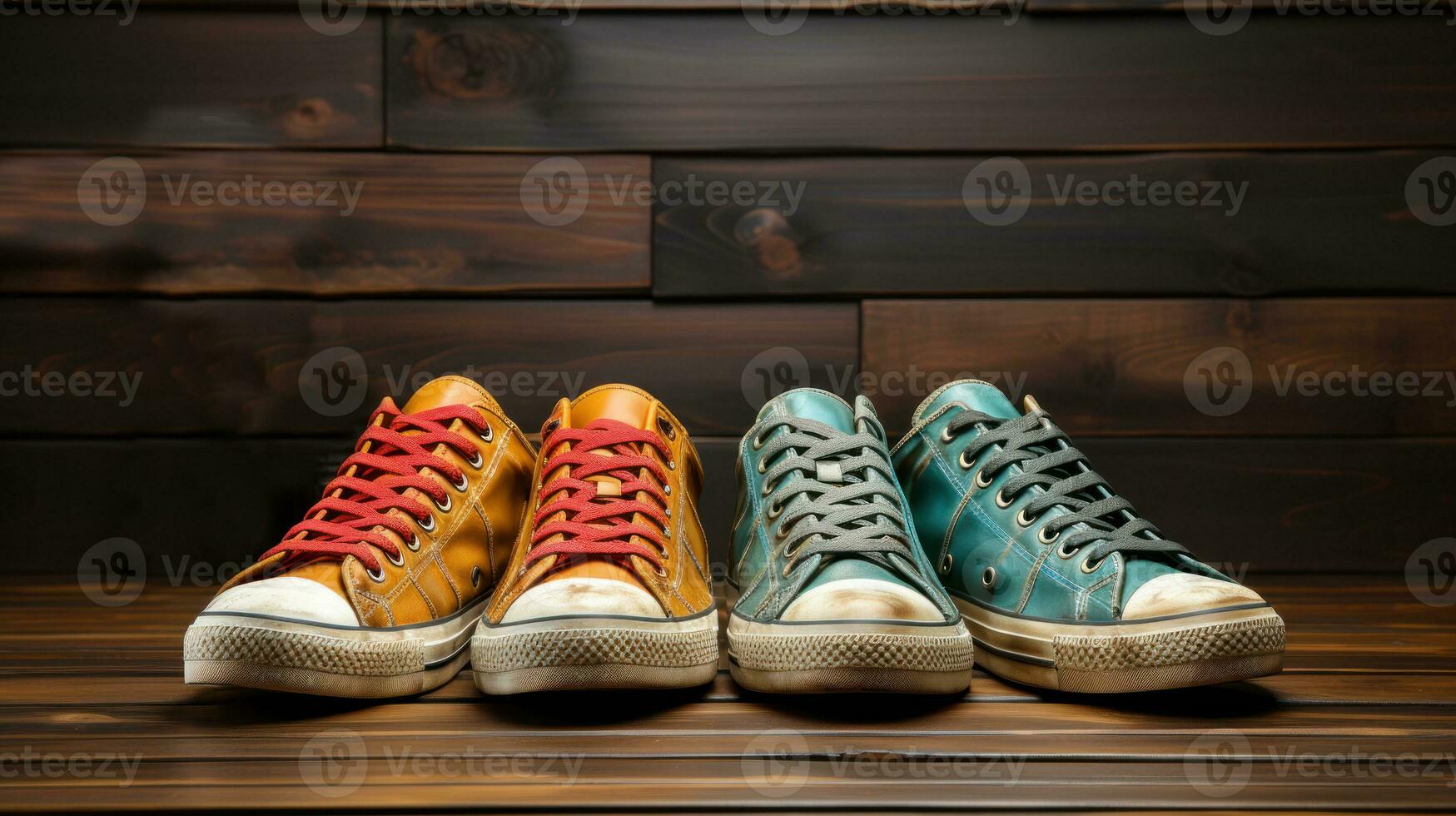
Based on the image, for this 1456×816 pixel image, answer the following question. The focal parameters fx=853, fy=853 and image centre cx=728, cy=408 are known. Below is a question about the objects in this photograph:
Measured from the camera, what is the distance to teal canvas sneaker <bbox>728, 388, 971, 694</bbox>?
2.63 feet

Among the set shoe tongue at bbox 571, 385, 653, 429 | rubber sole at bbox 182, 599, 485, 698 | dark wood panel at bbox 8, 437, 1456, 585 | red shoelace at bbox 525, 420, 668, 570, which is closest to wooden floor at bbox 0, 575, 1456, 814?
rubber sole at bbox 182, 599, 485, 698

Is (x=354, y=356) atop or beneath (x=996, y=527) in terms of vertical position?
atop

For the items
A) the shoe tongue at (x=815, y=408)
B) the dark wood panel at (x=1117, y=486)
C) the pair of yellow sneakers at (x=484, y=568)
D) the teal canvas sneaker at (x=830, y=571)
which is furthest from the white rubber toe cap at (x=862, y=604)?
the dark wood panel at (x=1117, y=486)

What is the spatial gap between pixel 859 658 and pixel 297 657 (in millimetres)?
517

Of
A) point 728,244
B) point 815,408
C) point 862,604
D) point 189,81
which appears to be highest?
point 189,81

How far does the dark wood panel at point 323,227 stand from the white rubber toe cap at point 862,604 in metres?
0.89

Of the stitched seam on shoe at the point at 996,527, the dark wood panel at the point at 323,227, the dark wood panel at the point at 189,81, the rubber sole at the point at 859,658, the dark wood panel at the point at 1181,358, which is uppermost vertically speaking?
the dark wood panel at the point at 189,81

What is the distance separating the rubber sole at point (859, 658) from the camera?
0.79 m

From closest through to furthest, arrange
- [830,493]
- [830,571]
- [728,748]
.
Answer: [728,748]
[830,571]
[830,493]

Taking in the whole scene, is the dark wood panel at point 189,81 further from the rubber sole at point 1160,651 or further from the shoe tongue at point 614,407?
the rubber sole at point 1160,651

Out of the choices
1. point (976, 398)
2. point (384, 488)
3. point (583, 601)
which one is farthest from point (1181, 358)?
point (384, 488)

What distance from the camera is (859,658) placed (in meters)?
0.79

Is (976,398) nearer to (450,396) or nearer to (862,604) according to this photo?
(862,604)

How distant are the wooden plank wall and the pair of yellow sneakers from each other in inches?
20.3
